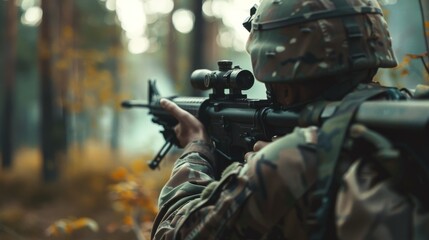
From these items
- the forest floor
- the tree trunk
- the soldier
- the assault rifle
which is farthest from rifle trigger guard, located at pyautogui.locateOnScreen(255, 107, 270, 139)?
the tree trunk

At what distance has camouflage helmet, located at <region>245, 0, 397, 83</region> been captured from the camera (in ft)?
6.95

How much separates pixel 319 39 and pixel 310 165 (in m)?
0.55

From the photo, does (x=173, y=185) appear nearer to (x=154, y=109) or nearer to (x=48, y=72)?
(x=154, y=109)

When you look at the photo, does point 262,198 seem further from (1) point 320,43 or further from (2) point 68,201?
(2) point 68,201

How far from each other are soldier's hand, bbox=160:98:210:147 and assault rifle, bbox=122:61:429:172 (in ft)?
0.20

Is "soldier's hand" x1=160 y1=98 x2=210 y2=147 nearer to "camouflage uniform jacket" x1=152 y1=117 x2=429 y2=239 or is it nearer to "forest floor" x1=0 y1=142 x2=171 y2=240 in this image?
"camouflage uniform jacket" x1=152 y1=117 x2=429 y2=239

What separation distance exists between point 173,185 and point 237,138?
55cm

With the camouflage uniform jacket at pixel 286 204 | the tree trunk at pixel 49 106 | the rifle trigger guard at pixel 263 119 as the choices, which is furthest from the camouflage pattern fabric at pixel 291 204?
the tree trunk at pixel 49 106

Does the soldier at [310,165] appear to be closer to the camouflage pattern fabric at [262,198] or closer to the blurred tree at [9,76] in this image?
the camouflage pattern fabric at [262,198]

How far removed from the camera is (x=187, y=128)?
3215 millimetres

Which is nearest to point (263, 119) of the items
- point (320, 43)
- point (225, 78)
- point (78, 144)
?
point (225, 78)

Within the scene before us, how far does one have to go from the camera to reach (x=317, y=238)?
1.72 m

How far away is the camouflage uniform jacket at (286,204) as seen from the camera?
5.30ft

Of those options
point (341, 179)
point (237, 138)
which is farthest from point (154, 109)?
point (341, 179)
